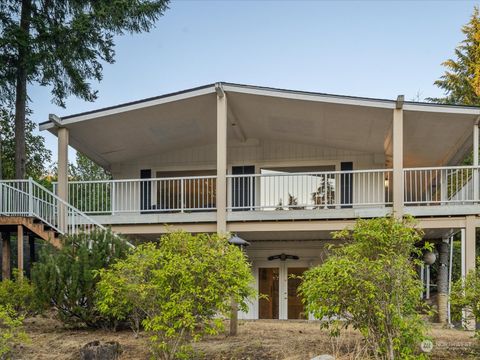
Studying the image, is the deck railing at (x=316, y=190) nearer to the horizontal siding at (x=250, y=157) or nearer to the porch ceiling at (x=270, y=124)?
the horizontal siding at (x=250, y=157)

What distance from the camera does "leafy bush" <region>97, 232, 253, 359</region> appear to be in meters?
6.49

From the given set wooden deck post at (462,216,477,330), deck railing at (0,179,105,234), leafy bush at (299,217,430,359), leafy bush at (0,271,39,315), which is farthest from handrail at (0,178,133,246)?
wooden deck post at (462,216,477,330)

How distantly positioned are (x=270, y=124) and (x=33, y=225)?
21.2 ft

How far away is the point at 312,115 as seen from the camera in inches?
481

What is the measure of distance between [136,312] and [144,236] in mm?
6096

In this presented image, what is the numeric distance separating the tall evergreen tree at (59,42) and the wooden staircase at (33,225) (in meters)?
4.86

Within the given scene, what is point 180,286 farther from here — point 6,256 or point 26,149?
point 26,149

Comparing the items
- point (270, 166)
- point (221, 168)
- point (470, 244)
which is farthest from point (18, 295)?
point (470, 244)

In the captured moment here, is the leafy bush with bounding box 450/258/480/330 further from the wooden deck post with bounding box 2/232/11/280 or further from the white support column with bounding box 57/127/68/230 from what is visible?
the wooden deck post with bounding box 2/232/11/280

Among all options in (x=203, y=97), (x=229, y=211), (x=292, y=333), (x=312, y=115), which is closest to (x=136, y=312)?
(x=292, y=333)

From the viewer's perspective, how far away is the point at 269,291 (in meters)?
14.4

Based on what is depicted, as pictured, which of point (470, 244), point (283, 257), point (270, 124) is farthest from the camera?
point (283, 257)

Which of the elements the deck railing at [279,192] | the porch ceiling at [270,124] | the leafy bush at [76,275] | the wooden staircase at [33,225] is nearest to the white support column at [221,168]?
the porch ceiling at [270,124]

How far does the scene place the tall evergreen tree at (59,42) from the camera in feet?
49.6
